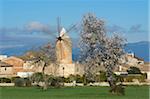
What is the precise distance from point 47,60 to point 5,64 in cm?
5128

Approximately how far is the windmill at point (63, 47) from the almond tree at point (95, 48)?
47.3 meters

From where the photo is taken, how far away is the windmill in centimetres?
10800

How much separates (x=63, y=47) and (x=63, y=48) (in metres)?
0.90

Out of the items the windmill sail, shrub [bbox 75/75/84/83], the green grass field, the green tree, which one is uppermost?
the windmill sail

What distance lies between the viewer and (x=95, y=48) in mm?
53906

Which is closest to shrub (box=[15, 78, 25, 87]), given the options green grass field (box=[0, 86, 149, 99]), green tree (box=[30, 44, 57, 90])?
green tree (box=[30, 44, 57, 90])

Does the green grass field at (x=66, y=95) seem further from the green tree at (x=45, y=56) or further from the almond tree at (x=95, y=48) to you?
the green tree at (x=45, y=56)

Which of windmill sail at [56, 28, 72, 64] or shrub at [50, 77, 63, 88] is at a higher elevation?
windmill sail at [56, 28, 72, 64]

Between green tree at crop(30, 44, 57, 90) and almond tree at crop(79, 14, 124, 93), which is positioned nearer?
almond tree at crop(79, 14, 124, 93)

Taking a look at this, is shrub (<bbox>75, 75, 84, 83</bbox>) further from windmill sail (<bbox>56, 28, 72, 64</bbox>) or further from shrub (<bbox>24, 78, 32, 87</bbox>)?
shrub (<bbox>24, 78, 32, 87</bbox>)

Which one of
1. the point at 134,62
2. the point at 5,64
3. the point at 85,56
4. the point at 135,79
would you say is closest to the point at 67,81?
the point at 135,79

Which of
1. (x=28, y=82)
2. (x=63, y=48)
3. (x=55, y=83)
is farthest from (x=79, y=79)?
(x=55, y=83)

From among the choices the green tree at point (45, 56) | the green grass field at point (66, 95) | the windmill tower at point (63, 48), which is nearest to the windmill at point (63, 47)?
the windmill tower at point (63, 48)

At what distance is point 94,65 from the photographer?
54531 millimetres
